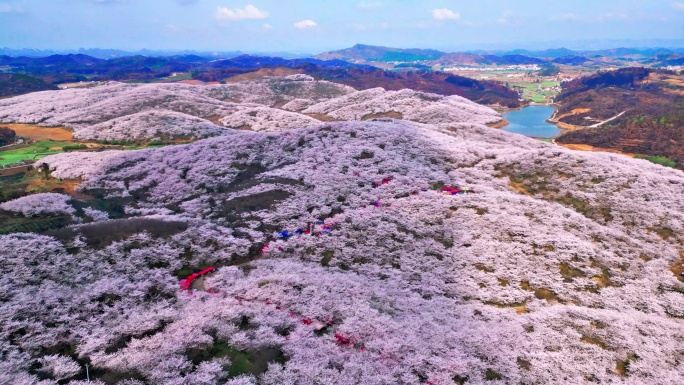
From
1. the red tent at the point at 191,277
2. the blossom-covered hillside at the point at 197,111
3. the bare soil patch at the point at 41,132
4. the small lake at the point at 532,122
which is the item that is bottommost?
the red tent at the point at 191,277

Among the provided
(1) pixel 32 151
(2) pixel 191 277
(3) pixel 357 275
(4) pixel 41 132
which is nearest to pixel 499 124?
(3) pixel 357 275

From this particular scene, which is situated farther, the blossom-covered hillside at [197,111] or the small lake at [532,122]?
the small lake at [532,122]

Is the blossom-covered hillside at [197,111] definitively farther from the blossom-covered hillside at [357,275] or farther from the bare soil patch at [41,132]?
the blossom-covered hillside at [357,275]

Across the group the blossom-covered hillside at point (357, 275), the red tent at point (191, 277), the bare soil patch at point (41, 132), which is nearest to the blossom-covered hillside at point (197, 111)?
the bare soil patch at point (41, 132)

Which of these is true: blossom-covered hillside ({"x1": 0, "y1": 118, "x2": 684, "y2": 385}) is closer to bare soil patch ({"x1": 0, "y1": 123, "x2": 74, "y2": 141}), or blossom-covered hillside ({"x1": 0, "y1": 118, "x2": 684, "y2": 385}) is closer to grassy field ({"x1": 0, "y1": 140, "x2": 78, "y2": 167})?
grassy field ({"x1": 0, "y1": 140, "x2": 78, "y2": 167})

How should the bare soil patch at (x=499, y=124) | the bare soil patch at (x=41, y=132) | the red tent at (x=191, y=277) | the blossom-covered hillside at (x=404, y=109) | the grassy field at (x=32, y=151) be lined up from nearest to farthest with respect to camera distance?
the red tent at (x=191, y=277) → the grassy field at (x=32, y=151) → the bare soil patch at (x=41, y=132) → the blossom-covered hillside at (x=404, y=109) → the bare soil patch at (x=499, y=124)

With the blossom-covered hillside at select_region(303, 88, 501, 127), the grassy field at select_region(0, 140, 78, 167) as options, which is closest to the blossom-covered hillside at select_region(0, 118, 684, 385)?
the grassy field at select_region(0, 140, 78, 167)
